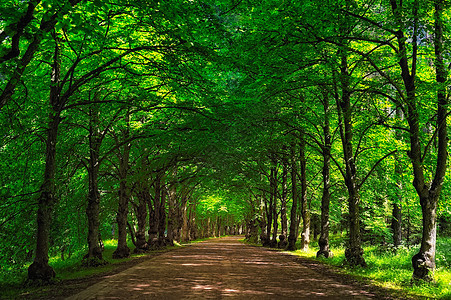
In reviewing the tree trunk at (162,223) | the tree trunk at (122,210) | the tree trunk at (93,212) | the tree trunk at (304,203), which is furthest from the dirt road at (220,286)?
the tree trunk at (162,223)

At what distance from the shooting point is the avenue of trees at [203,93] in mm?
10008

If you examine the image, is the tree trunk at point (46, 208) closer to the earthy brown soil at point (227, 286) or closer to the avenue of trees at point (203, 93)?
the avenue of trees at point (203, 93)

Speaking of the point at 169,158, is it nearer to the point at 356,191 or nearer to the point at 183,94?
the point at 183,94

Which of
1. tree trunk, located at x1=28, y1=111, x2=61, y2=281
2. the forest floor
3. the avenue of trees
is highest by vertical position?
the avenue of trees

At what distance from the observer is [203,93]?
14.6 metres

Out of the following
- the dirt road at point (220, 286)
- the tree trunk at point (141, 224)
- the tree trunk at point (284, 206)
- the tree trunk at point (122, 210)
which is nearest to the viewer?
the dirt road at point (220, 286)

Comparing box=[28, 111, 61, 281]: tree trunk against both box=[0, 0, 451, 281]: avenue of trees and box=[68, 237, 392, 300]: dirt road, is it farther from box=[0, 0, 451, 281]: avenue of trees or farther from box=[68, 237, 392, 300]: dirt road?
box=[68, 237, 392, 300]: dirt road

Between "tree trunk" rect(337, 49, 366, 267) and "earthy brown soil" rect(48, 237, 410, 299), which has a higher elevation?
"tree trunk" rect(337, 49, 366, 267)

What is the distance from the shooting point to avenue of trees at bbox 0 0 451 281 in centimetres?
1001

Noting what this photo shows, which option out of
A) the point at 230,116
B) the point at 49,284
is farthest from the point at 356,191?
the point at 49,284

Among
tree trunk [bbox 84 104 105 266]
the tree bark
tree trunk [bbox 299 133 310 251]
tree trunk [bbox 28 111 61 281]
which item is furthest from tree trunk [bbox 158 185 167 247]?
the tree bark

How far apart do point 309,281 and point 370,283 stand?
1.89m

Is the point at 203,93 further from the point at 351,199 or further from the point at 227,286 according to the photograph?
the point at 351,199

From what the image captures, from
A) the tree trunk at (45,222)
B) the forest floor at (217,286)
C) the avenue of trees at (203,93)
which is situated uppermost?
the avenue of trees at (203,93)
